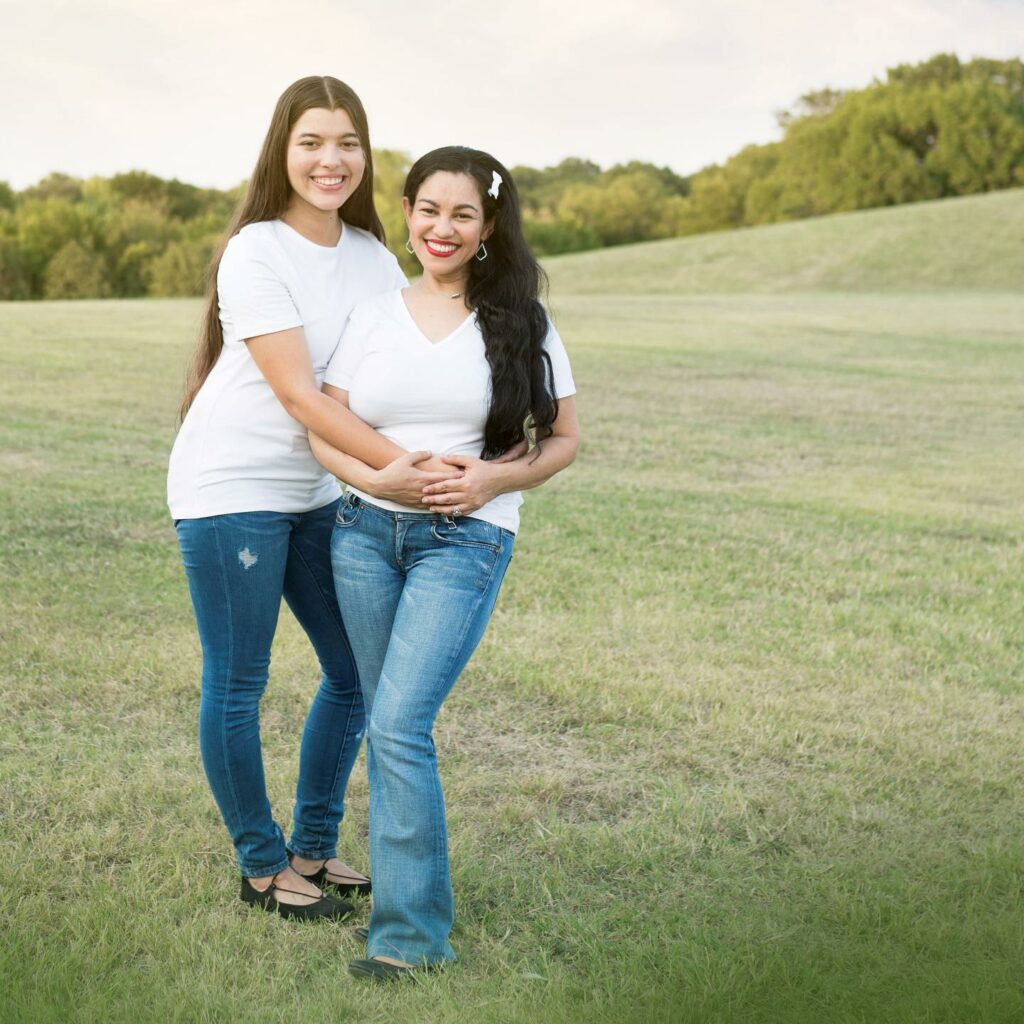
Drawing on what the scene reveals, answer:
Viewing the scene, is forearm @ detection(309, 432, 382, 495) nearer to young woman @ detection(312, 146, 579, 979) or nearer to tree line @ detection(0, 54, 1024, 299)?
young woman @ detection(312, 146, 579, 979)

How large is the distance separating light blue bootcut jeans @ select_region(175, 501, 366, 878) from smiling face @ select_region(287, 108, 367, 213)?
0.80 m

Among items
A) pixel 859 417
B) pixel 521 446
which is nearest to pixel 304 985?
pixel 521 446

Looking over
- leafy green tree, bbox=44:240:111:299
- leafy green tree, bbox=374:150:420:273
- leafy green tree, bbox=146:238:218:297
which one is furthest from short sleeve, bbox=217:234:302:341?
leafy green tree, bbox=44:240:111:299

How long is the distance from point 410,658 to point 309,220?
1130mm

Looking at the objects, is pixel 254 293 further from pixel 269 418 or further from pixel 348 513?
pixel 348 513

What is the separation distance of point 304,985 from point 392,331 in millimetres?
1604

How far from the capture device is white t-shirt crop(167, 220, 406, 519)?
9.92ft

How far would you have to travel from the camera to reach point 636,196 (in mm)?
66625

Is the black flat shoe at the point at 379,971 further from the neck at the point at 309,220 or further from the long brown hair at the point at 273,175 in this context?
the neck at the point at 309,220

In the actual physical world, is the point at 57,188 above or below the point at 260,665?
above

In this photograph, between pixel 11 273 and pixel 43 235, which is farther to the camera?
pixel 43 235

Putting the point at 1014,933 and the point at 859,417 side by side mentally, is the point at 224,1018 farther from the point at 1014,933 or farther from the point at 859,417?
the point at 859,417

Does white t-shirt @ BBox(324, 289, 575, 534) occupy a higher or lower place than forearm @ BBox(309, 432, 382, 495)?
higher

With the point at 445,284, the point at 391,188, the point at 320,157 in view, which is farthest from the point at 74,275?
the point at 445,284
